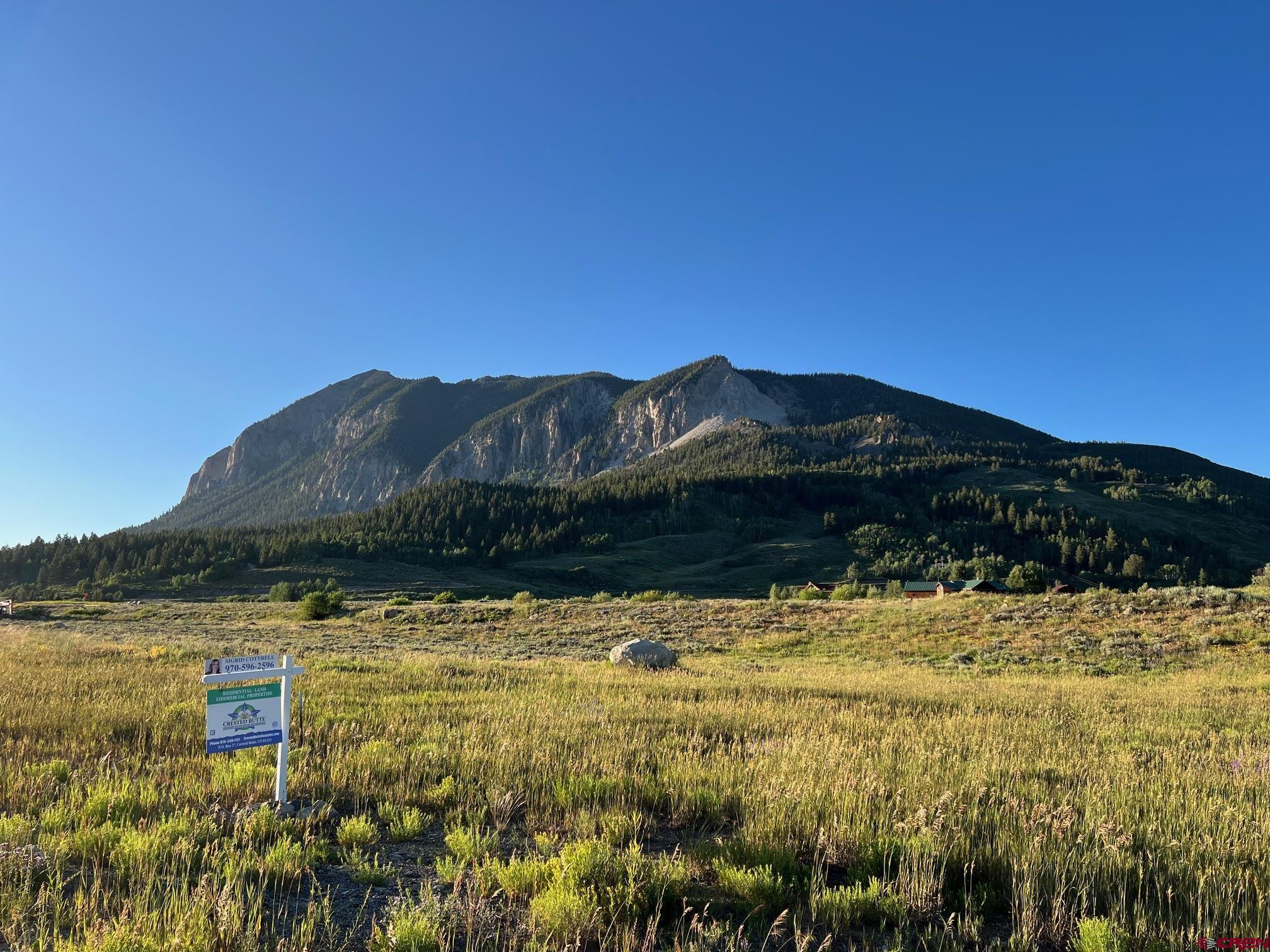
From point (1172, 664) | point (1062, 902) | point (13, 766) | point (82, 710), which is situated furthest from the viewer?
point (1172, 664)

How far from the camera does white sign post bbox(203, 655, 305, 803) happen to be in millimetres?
5395

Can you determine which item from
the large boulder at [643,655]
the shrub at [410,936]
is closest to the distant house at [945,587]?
the large boulder at [643,655]

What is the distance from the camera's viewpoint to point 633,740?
27.4ft

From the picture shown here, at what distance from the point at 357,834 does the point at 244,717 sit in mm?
1551

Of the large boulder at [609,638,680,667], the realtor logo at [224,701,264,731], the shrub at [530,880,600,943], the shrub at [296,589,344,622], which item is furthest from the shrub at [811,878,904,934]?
the shrub at [296,589,344,622]

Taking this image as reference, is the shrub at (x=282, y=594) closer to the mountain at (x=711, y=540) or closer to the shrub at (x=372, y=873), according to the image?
the mountain at (x=711, y=540)

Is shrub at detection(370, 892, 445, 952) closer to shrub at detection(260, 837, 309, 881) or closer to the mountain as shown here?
shrub at detection(260, 837, 309, 881)

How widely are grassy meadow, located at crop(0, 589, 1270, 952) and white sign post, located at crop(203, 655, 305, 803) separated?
0.57m

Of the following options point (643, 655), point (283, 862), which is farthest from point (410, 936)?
point (643, 655)

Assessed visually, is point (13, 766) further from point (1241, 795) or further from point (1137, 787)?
point (1241, 795)

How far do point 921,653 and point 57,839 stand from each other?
28.7 metres

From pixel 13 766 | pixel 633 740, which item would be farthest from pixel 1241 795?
pixel 13 766

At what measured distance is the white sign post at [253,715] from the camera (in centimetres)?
→ 539

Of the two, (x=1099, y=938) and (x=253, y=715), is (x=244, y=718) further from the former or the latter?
(x=1099, y=938)
